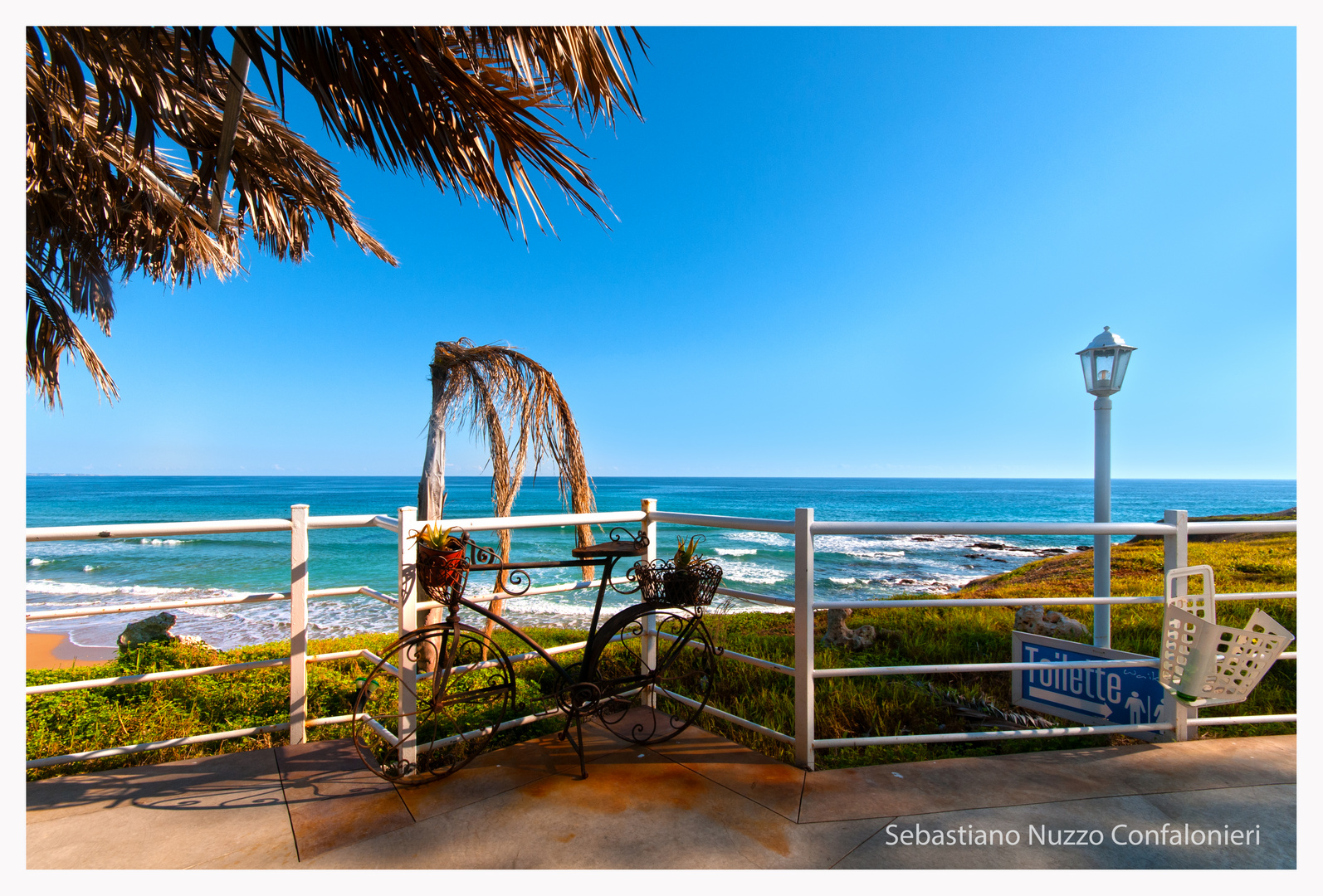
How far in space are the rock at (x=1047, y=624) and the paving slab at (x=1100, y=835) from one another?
3173 millimetres

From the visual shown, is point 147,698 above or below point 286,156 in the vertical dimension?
below

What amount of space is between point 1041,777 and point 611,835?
5.26 feet

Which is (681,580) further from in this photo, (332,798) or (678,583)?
(332,798)

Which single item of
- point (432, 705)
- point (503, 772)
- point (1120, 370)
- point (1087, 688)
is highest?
point (1120, 370)

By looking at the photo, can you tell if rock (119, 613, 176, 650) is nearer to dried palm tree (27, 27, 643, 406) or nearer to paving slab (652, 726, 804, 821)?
dried palm tree (27, 27, 643, 406)

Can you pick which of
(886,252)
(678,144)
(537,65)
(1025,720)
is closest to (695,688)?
(1025,720)

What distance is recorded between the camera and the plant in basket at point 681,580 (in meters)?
2.17

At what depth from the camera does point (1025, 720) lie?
9.55 ft

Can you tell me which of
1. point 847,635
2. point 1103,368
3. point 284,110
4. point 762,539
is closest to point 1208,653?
point 1103,368

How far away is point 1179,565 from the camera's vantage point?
2.26m
